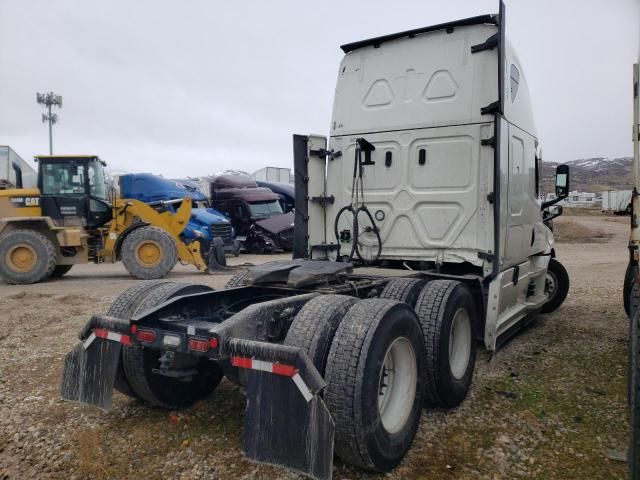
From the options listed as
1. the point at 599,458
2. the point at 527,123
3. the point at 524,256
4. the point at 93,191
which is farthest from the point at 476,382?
the point at 93,191

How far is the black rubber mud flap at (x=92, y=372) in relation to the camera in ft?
10.9

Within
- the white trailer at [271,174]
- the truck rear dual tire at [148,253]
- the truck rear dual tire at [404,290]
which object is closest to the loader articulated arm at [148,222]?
the truck rear dual tire at [148,253]

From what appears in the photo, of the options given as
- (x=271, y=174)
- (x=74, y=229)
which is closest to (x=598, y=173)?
(x=271, y=174)

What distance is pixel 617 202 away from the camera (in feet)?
124

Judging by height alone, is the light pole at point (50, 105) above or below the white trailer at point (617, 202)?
above

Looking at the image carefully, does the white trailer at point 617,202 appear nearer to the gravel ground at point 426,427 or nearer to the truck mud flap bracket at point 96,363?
the gravel ground at point 426,427

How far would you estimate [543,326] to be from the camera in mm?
6801

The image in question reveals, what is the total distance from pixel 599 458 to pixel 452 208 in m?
2.45

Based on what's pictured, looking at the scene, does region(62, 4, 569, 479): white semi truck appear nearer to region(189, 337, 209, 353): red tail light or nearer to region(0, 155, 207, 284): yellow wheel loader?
region(189, 337, 209, 353): red tail light

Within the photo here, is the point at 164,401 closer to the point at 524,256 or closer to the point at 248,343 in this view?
the point at 248,343

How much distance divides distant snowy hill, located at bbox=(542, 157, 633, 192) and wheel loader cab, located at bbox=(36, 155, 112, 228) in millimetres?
64274

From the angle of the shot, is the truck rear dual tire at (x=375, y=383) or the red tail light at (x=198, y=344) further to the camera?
the red tail light at (x=198, y=344)

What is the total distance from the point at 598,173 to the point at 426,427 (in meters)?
107

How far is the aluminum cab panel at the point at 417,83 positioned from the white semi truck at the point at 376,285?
1cm
